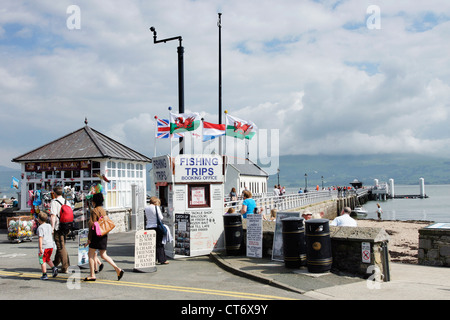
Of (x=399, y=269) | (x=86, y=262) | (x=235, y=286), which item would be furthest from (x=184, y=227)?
(x=399, y=269)

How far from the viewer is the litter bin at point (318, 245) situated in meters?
9.34

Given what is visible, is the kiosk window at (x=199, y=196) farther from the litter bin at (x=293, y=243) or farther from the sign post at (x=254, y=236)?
the litter bin at (x=293, y=243)

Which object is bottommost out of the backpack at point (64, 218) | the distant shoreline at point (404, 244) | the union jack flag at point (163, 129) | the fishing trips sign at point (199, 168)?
the distant shoreline at point (404, 244)

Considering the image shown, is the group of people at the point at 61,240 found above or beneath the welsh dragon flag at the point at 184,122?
beneath

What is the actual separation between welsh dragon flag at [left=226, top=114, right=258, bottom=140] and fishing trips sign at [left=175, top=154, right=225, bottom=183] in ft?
23.3

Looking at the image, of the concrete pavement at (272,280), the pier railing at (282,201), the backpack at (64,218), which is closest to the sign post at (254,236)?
the concrete pavement at (272,280)

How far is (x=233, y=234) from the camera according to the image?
11852 mm

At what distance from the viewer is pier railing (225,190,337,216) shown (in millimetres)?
22400

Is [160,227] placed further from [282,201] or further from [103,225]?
[282,201]

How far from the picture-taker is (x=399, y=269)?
38.8 ft

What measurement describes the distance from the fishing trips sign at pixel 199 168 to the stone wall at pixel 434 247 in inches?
253

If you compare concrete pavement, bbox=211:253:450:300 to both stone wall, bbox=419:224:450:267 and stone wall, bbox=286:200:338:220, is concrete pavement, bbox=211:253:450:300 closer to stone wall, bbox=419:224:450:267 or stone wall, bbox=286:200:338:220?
stone wall, bbox=419:224:450:267

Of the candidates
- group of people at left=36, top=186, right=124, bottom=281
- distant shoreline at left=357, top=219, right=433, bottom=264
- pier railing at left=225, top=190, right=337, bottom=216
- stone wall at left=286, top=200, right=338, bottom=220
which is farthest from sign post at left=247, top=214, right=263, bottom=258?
stone wall at left=286, top=200, right=338, bottom=220

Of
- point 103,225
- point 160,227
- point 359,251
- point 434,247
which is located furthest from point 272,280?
point 434,247
